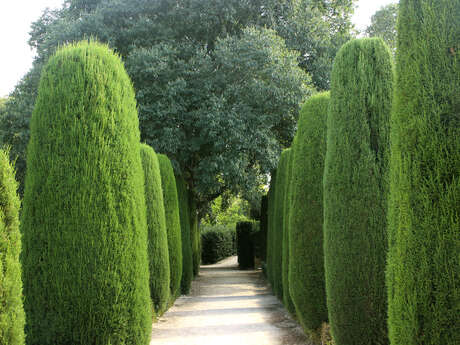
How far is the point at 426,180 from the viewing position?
316 centimetres

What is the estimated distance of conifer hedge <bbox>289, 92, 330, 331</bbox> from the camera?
7109mm

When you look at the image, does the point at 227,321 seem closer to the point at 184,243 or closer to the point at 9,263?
the point at 184,243

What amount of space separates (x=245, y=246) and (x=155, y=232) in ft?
49.8

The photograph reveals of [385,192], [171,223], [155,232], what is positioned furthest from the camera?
[171,223]

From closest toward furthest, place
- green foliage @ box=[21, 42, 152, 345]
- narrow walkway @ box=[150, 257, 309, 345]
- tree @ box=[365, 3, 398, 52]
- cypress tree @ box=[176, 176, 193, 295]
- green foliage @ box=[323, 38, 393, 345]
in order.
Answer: green foliage @ box=[21, 42, 152, 345] → green foliage @ box=[323, 38, 393, 345] → narrow walkway @ box=[150, 257, 309, 345] → cypress tree @ box=[176, 176, 193, 295] → tree @ box=[365, 3, 398, 52]

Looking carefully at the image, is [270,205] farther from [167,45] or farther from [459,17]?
[459,17]

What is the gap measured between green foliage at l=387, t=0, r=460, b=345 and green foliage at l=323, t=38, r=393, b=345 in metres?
1.51

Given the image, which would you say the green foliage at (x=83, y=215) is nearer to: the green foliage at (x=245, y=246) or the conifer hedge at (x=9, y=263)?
the conifer hedge at (x=9, y=263)

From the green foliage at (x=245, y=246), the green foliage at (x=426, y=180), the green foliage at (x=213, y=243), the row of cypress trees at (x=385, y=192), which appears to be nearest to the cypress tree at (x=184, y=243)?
the row of cypress trees at (x=385, y=192)

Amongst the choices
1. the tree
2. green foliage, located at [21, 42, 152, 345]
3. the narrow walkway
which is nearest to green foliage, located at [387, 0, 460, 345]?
green foliage, located at [21, 42, 152, 345]

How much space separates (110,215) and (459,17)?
12.9ft

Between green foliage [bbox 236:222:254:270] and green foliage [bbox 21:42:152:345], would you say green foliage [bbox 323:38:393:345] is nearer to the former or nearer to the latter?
green foliage [bbox 21:42:152:345]

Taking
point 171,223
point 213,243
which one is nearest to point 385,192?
point 171,223

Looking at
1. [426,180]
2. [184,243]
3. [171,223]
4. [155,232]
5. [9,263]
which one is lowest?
[184,243]
